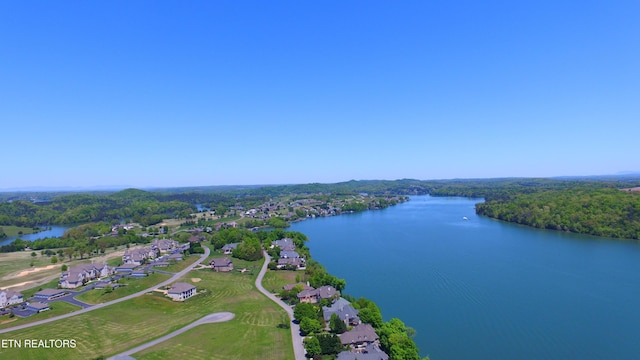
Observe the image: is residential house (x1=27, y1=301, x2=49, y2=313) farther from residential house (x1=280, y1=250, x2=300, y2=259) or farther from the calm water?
the calm water

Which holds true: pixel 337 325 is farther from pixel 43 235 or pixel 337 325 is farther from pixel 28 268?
pixel 43 235

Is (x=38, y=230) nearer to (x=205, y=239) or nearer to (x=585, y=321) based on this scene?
(x=205, y=239)

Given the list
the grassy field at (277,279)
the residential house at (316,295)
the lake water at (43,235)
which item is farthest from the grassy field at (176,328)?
the lake water at (43,235)

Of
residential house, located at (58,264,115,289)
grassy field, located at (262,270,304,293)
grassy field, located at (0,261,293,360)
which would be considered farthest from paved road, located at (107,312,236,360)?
residential house, located at (58,264,115,289)

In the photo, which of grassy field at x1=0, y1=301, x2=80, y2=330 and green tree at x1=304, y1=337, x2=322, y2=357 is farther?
grassy field at x1=0, y1=301, x2=80, y2=330

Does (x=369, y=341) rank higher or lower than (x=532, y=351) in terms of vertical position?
higher

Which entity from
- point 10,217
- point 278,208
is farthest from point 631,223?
point 10,217
